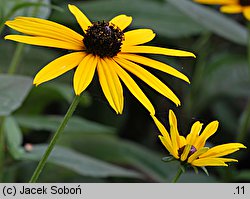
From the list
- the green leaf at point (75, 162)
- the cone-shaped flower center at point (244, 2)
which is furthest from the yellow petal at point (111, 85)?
the cone-shaped flower center at point (244, 2)

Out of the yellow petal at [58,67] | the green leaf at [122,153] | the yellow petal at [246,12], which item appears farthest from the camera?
the green leaf at [122,153]

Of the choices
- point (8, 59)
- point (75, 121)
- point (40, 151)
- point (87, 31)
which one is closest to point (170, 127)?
point (87, 31)

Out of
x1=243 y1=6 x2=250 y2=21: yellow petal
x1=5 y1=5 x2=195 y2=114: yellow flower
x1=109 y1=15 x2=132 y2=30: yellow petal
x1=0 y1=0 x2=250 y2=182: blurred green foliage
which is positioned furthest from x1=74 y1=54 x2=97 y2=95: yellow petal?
x1=243 y1=6 x2=250 y2=21: yellow petal

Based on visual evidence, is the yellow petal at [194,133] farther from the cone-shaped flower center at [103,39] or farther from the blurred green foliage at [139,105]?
the blurred green foliage at [139,105]

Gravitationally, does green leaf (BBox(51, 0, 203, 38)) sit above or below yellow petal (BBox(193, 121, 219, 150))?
above

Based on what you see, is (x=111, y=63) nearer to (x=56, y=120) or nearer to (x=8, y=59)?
(x=56, y=120)

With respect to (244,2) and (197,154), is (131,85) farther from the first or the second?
(244,2)
